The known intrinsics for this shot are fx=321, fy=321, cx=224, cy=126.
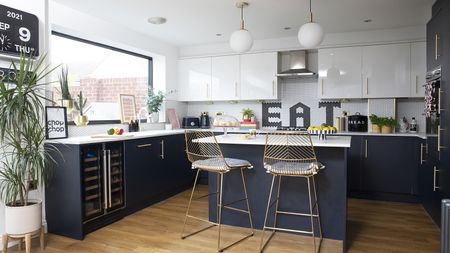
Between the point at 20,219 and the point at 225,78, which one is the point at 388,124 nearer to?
the point at 225,78

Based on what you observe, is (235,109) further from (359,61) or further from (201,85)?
(359,61)

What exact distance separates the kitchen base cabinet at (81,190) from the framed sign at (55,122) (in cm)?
18

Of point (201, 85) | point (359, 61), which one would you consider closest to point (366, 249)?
point (359, 61)

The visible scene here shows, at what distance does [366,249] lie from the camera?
8.96ft

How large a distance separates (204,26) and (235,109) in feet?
5.70

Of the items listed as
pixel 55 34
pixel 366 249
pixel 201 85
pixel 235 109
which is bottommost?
pixel 366 249

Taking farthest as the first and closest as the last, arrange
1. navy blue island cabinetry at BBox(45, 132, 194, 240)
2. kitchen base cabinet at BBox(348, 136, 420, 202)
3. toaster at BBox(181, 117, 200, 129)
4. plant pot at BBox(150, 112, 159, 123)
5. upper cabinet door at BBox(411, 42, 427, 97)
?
toaster at BBox(181, 117, 200, 129)
plant pot at BBox(150, 112, 159, 123)
upper cabinet door at BBox(411, 42, 427, 97)
kitchen base cabinet at BBox(348, 136, 420, 202)
navy blue island cabinetry at BBox(45, 132, 194, 240)

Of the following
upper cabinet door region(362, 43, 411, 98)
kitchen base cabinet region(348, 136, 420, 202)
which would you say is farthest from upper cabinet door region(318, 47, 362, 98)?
kitchen base cabinet region(348, 136, 420, 202)

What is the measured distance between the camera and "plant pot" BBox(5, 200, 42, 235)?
259 cm

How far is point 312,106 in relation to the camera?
511 cm

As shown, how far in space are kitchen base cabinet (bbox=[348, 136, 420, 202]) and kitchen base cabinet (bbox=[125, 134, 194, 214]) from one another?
7.85 ft

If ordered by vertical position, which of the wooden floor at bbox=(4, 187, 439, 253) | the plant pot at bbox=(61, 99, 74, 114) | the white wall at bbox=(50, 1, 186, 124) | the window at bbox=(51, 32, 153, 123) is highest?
the white wall at bbox=(50, 1, 186, 124)

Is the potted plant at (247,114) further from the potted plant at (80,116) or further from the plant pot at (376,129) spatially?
the potted plant at (80,116)

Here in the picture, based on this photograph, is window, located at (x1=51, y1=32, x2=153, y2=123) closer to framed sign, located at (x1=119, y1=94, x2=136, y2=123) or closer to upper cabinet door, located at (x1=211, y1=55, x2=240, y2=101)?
framed sign, located at (x1=119, y1=94, x2=136, y2=123)
